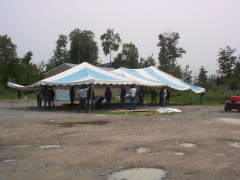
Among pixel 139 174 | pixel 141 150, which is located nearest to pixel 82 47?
pixel 141 150

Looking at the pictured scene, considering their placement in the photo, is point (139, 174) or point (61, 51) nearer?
point (139, 174)

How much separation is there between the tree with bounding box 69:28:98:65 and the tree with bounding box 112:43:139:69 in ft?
19.4

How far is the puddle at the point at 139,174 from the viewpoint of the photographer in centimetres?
360

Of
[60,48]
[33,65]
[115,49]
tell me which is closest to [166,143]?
Answer: [33,65]

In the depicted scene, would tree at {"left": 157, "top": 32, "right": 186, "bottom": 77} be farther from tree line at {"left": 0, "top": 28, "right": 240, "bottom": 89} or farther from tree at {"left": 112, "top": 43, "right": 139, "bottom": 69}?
tree at {"left": 112, "top": 43, "right": 139, "bottom": 69}

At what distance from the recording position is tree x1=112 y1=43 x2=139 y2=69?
5984 centimetres

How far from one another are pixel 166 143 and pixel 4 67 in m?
41.9

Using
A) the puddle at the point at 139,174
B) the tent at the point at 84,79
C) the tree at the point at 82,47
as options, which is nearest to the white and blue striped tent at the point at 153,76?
the tent at the point at 84,79

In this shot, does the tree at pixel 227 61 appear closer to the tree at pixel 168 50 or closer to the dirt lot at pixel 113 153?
the tree at pixel 168 50

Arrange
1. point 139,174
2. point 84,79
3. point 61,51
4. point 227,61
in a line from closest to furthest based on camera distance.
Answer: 1. point 139,174
2. point 84,79
3. point 227,61
4. point 61,51

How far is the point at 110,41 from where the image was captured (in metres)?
53.8

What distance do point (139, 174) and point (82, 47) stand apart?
5238 centimetres

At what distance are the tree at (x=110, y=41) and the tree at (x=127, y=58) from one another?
5564mm

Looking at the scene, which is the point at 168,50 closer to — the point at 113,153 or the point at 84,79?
the point at 84,79
